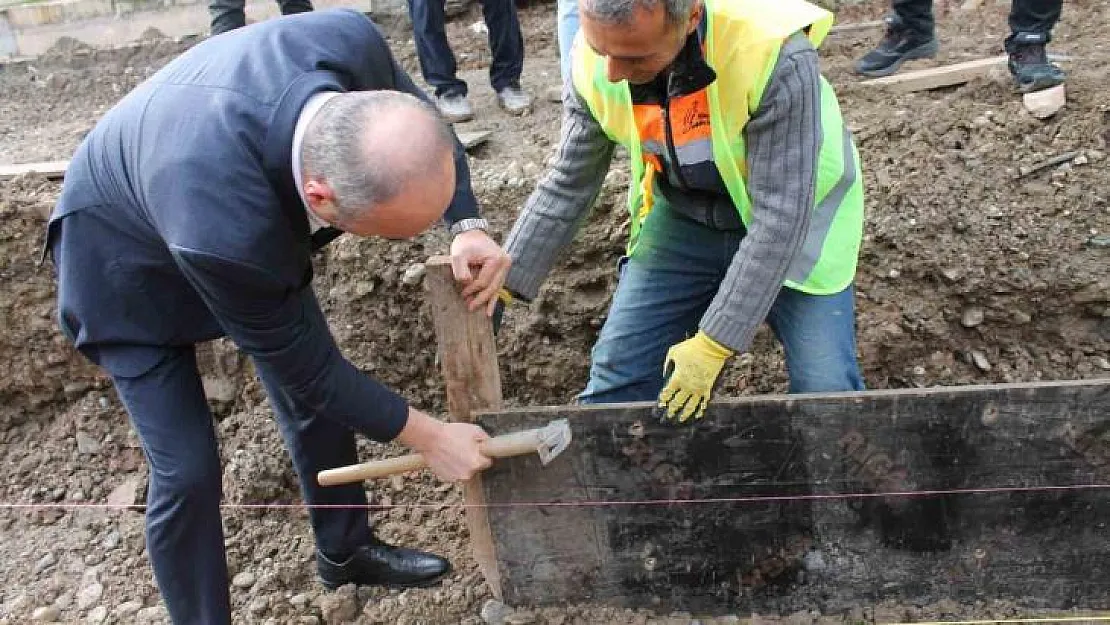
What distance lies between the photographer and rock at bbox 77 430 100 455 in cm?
381

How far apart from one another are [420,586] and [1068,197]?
2735 millimetres

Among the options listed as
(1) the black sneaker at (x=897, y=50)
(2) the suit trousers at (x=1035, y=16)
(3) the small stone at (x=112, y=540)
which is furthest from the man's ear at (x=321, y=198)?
(1) the black sneaker at (x=897, y=50)

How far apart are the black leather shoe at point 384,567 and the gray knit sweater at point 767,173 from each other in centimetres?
129

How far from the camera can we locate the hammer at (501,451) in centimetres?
219

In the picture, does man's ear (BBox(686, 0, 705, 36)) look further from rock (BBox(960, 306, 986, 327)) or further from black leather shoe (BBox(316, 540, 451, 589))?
rock (BBox(960, 306, 986, 327))

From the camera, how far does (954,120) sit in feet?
12.1

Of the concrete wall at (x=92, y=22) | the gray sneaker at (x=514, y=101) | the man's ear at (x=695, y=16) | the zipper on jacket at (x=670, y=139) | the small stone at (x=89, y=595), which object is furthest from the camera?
the concrete wall at (x=92, y=22)

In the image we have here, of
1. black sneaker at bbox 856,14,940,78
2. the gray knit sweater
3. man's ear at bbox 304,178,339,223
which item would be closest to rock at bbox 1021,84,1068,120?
black sneaker at bbox 856,14,940,78

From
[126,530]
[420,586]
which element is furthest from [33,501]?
[420,586]

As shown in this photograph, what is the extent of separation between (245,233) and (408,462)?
741mm

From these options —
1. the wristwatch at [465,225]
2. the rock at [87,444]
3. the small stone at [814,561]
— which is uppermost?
the wristwatch at [465,225]

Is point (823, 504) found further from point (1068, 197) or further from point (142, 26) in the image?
point (142, 26)

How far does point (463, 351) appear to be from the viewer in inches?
92.0

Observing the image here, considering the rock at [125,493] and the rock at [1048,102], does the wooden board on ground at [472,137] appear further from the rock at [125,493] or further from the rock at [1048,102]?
the rock at [1048,102]
